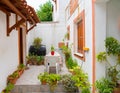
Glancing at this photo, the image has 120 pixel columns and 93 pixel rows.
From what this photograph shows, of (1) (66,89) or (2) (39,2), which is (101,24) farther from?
(2) (39,2)

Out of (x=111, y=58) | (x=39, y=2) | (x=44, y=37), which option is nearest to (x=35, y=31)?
(x=44, y=37)

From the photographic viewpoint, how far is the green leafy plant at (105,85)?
20.2ft

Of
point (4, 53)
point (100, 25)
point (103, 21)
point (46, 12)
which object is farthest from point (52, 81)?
point (46, 12)

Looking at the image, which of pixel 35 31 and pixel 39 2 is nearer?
pixel 35 31

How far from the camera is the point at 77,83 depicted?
7754 millimetres

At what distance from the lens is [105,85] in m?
6.34

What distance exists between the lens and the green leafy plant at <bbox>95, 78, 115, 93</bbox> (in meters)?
6.17

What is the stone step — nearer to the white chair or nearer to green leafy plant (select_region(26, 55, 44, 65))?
the white chair

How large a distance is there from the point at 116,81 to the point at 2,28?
158 inches

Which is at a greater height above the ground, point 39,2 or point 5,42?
point 39,2

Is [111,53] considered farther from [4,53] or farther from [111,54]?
[4,53]

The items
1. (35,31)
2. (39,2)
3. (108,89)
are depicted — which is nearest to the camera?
(108,89)

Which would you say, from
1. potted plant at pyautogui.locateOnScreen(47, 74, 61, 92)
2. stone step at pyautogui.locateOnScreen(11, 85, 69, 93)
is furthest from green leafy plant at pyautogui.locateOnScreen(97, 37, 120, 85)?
stone step at pyautogui.locateOnScreen(11, 85, 69, 93)

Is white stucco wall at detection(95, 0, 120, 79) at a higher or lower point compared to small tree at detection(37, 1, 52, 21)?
lower
